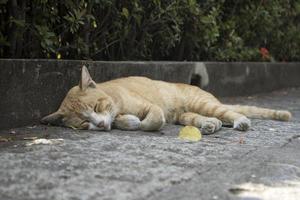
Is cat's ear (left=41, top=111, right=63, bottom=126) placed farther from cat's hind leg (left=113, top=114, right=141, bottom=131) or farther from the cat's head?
cat's hind leg (left=113, top=114, right=141, bottom=131)

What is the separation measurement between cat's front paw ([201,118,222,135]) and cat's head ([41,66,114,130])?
801 millimetres

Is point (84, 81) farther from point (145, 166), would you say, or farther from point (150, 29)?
point (150, 29)

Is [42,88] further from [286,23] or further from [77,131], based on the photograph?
[286,23]

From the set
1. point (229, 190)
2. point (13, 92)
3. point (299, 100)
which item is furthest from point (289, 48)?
point (229, 190)

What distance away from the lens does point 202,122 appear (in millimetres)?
4875

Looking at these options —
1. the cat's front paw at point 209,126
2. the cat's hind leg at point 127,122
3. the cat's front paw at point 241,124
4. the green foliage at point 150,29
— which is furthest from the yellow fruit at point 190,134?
the green foliage at point 150,29

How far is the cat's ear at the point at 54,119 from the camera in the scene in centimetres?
466

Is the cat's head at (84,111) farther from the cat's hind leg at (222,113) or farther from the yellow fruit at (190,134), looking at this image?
the cat's hind leg at (222,113)

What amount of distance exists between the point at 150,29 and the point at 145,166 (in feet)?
12.4

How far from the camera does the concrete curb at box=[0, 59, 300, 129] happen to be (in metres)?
4.42

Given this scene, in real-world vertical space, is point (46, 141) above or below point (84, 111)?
below

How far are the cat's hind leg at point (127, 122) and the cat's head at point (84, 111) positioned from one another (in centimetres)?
8

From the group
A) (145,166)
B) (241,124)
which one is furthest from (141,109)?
(145,166)

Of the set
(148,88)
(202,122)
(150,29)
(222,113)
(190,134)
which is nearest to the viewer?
(190,134)
